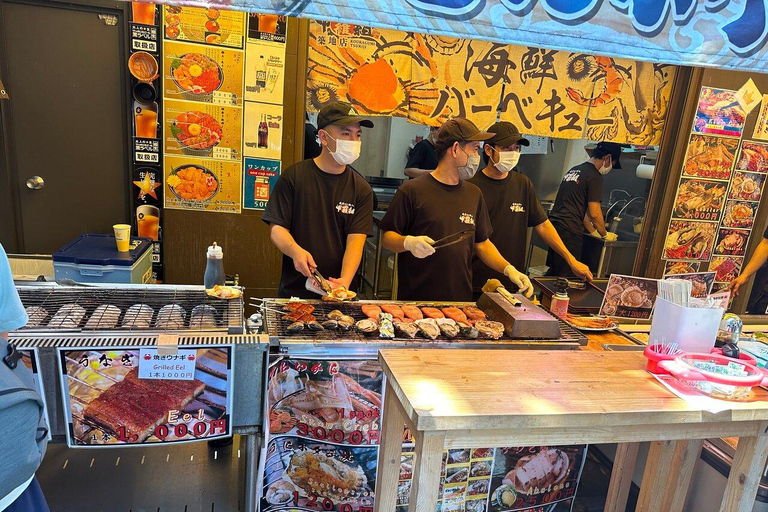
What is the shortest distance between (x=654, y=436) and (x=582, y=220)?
4.41 m

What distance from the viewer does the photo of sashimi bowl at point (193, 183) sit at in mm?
4820

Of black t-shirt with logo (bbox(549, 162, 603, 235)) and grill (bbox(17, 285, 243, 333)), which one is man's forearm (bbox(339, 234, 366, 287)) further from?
black t-shirt with logo (bbox(549, 162, 603, 235))

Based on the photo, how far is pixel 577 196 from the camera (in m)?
5.62

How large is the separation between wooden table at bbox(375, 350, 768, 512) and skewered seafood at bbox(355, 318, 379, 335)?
583mm

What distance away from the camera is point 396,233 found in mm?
3555

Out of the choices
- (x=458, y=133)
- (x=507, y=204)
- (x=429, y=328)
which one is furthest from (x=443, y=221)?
(x=429, y=328)

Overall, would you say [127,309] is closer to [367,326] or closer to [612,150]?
[367,326]

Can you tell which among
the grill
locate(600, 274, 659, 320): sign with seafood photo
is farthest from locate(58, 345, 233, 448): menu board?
locate(600, 274, 659, 320): sign with seafood photo

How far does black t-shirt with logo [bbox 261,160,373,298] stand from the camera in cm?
340

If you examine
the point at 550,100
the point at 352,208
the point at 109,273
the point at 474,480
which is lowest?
the point at 474,480

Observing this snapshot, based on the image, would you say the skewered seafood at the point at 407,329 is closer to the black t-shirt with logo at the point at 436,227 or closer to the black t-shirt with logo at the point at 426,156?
the black t-shirt with logo at the point at 436,227

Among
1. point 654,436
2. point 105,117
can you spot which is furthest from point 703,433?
point 105,117

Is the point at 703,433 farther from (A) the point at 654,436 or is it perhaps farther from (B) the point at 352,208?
(B) the point at 352,208

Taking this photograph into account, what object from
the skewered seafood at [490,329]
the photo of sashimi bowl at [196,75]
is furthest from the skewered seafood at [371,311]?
the photo of sashimi bowl at [196,75]
